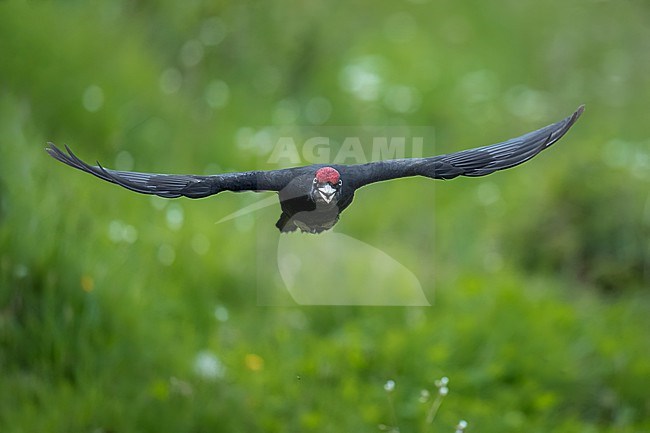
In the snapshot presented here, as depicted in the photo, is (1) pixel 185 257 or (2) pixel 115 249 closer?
(2) pixel 115 249

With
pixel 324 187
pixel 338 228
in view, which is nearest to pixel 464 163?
pixel 324 187

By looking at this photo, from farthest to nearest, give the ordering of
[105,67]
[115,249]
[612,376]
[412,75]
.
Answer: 1. [412,75]
2. [105,67]
3. [612,376]
4. [115,249]

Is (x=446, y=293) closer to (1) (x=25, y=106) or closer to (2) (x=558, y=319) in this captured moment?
(2) (x=558, y=319)

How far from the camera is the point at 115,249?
5676mm

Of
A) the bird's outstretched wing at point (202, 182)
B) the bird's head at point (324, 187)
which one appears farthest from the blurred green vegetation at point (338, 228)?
the bird's head at point (324, 187)

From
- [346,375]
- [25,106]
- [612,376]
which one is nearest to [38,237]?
[25,106]

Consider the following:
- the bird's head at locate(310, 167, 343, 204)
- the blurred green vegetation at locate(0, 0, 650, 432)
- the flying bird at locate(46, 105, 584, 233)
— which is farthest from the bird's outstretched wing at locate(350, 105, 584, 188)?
the blurred green vegetation at locate(0, 0, 650, 432)

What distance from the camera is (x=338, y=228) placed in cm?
717

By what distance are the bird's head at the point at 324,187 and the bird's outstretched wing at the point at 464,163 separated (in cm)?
Result: 15

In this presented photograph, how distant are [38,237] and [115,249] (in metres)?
0.49

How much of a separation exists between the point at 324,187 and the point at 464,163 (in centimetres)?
51

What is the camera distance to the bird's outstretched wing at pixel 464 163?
282cm

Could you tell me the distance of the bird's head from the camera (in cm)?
264

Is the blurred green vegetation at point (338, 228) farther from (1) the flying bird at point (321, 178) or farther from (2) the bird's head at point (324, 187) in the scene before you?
(2) the bird's head at point (324, 187)
